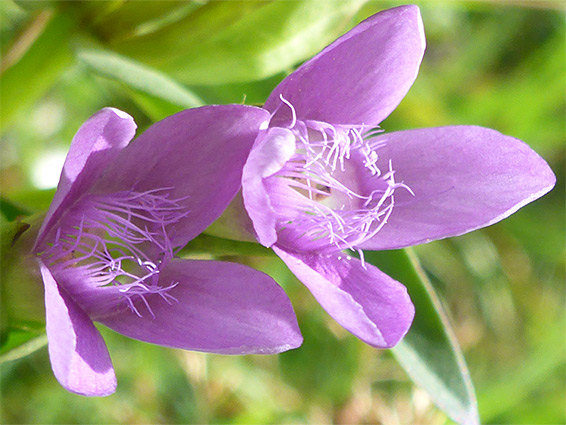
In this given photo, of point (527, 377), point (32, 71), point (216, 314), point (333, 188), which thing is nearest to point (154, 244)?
point (216, 314)

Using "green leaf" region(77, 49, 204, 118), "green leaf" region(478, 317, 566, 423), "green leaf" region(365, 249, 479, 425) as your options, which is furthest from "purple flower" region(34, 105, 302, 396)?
"green leaf" region(478, 317, 566, 423)

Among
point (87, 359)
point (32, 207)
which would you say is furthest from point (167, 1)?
point (87, 359)

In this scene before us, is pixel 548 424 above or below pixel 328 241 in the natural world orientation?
below

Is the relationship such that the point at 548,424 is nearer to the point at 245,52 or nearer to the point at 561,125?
the point at 561,125

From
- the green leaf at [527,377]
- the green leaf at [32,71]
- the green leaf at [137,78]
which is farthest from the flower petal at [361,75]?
the green leaf at [527,377]

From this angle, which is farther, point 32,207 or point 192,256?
point 32,207

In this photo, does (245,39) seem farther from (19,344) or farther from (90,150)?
(19,344)

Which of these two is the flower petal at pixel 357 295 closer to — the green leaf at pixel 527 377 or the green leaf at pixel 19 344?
the green leaf at pixel 19 344
